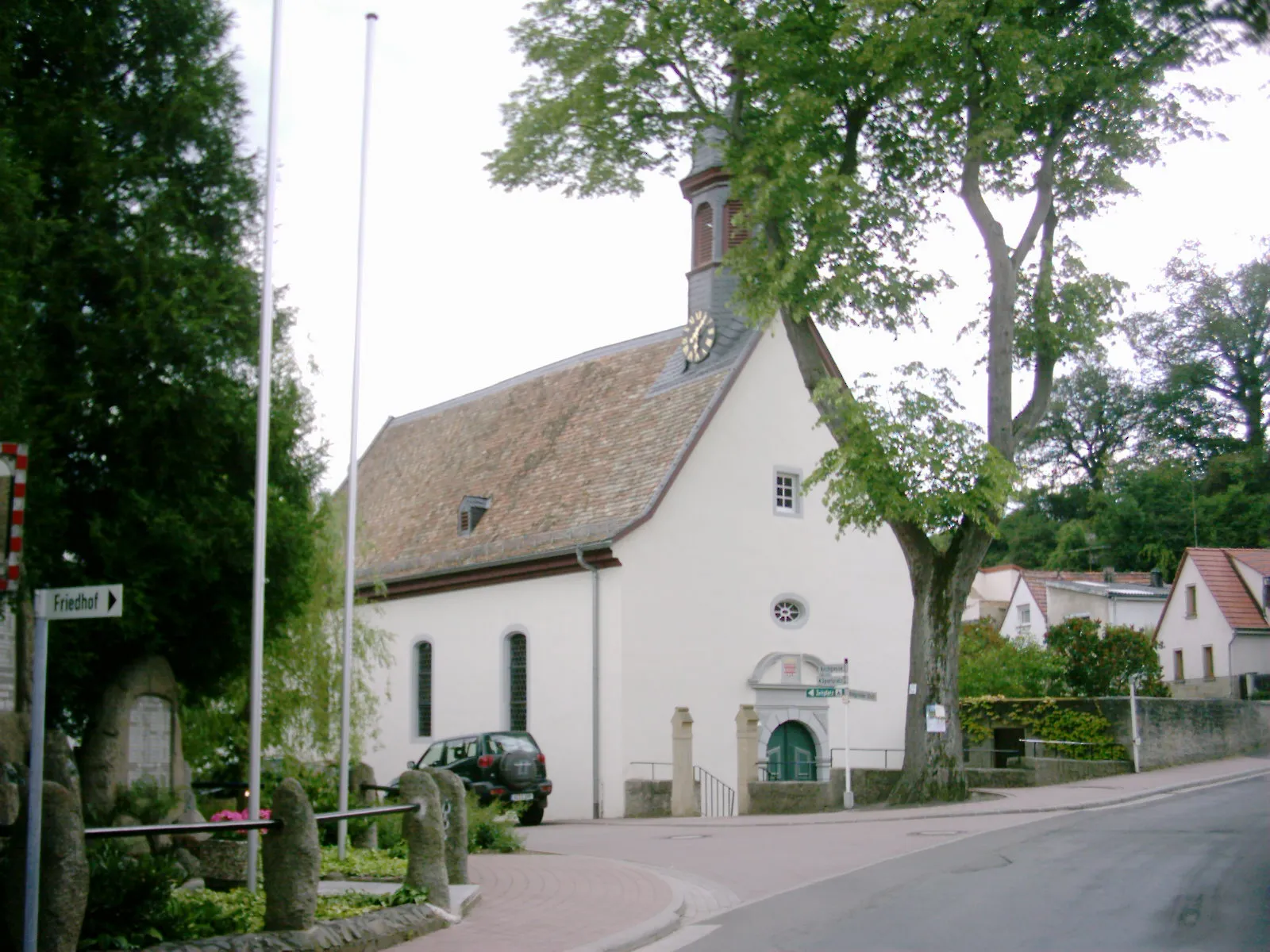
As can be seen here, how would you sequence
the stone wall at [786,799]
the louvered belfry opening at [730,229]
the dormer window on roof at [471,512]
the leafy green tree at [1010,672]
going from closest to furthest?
the stone wall at [786,799] < the louvered belfry opening at [730,229] < the dormer window on roof at [471,512] < the leafy green tree at [1010,672]

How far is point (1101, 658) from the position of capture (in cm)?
3250

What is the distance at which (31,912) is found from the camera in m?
7.22

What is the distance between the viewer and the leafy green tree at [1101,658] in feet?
107

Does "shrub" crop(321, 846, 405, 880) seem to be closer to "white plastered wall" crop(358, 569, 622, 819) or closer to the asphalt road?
the asphalt road

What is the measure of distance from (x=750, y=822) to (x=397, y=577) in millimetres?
14179

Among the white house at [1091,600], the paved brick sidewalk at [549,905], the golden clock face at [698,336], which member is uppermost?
the golden clock face at [698,336]

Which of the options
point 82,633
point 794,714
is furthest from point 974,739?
point 82,633

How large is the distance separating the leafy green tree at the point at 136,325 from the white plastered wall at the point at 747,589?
1346cm

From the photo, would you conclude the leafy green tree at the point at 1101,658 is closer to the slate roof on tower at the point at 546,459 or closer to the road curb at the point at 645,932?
the slate roof on tower at the point at 546,459

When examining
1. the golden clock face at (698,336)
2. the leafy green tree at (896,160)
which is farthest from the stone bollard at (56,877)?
the golden clock face at (698,336)

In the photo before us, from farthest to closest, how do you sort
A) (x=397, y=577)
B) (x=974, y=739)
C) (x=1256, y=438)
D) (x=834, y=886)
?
1. (x=1256, y=438)
2. (x=397, y=577)
3. (x=974, y=739)
4. (x=834, y=886)

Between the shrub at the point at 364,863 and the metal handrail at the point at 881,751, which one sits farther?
the metal handrail at the point at 881,751

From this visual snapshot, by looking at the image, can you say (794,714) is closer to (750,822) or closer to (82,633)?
(750,822)

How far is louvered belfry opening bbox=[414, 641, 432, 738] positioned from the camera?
3247 cm
